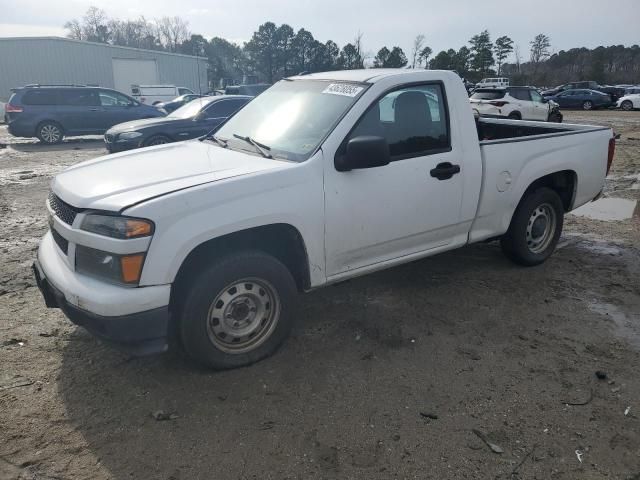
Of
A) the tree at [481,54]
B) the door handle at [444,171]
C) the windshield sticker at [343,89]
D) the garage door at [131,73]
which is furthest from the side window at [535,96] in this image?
the tree at [481,54]

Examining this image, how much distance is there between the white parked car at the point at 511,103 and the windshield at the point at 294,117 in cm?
1689

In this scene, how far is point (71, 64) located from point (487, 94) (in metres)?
28.8

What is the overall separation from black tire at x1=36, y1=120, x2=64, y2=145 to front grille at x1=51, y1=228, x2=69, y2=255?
14.2 m

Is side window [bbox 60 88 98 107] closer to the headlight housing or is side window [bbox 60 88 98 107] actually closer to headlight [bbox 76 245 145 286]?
the headlight housing

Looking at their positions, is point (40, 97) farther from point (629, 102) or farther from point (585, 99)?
point (629, 102)

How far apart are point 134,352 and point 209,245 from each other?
762mm

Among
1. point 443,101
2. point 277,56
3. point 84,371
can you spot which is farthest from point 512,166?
point 277,56

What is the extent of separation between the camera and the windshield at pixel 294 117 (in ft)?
11.9

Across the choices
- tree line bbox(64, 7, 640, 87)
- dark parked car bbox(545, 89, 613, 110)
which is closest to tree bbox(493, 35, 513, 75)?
tree line bbox(64, 7, 640, 87)

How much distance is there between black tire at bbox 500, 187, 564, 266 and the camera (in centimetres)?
493

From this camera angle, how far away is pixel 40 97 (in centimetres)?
1557

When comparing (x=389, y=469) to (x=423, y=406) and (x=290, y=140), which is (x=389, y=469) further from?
(x=290, y=140)

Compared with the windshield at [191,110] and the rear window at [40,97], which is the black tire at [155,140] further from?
the rear window at [40,97]

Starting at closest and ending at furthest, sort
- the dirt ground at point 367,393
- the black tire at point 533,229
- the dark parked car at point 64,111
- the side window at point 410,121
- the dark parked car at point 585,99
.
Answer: the dirt ground at point 367,393, the side window at point 410,121, the black tire at point 533,229, the dark parked car at point 64,111, the dark parked car at point 585,99
